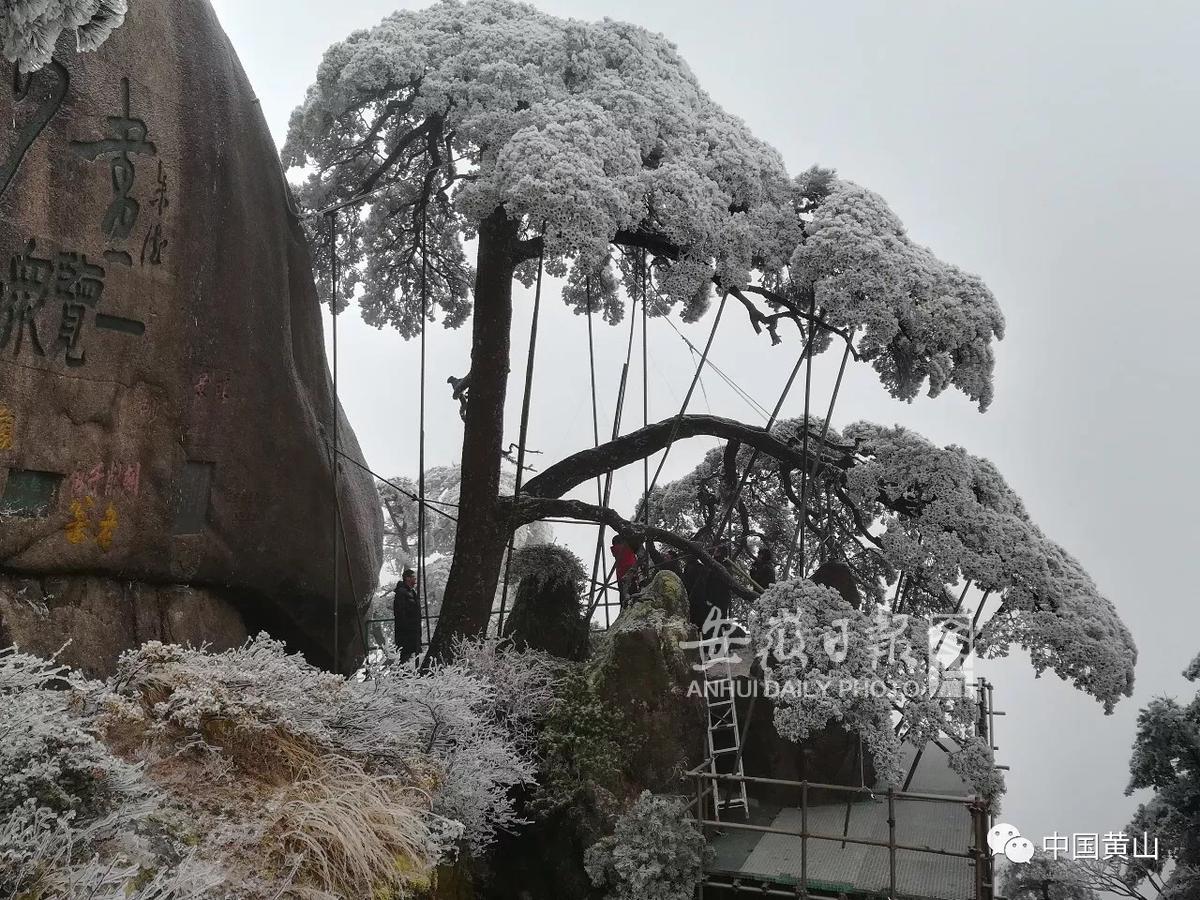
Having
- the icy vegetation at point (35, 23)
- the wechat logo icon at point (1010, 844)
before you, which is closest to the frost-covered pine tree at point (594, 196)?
the wechat logo icon at point (1010, 844)

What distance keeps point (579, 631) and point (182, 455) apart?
3213 millimetres

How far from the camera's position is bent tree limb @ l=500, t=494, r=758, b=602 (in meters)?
8.95

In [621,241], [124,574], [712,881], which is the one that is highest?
[621,241]

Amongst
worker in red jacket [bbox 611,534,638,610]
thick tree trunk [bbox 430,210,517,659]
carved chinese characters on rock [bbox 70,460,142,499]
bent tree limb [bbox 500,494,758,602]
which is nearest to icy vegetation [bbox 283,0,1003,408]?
thick tree trunk [bbox 430,210,517,659]

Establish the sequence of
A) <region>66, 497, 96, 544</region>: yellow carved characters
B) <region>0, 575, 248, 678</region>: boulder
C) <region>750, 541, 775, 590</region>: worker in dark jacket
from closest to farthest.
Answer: <region>0, 575, 248, 678</region>: boulder, <region>66, 497, 96, 544</region>: yellow carved characters, <region>750, 541, 775, 590</region>: worker in dark jacket

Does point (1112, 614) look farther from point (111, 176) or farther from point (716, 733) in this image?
point (111, 176)

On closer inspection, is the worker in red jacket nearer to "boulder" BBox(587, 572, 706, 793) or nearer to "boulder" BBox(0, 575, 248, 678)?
"boulder" BBox(587, 572, 706, 793)

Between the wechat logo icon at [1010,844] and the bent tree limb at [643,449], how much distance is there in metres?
2.96

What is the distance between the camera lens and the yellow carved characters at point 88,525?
22.2 ft

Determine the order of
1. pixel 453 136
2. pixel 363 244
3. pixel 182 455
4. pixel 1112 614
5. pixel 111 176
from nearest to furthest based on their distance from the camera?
pixel 111 176, pixel 182 455, pixel 1112 614, pixel 453 136, pixel 363 244

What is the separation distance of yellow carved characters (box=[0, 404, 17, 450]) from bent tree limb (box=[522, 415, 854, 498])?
3.91 m

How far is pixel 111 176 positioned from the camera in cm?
696

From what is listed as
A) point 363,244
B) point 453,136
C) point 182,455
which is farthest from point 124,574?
point 363,244

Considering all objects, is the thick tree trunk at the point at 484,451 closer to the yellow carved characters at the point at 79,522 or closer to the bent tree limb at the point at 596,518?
the bent tree limb at the point at 596,518
